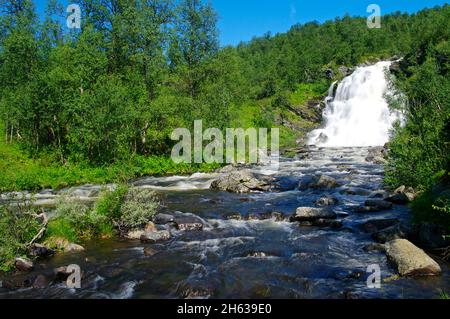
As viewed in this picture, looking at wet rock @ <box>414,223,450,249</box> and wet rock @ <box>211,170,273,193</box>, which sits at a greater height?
wet rock @ <box>211,170,273,193</box>

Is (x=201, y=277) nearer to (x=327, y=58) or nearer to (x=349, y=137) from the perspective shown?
(x=349, y=137)

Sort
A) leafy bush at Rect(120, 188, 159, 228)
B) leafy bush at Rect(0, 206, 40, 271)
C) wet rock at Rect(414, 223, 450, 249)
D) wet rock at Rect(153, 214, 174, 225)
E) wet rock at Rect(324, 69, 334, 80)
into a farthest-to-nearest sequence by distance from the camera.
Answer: wet rock at Rect(324, 69, 334, 80) → wet rock at Rect(153, 214, 174, 225) → leafy bush at Rect(120, 188, 159, 228) → wet rock at Rect(414, 223, 450, 249) → leafy bush at Rect(0, 206, 40, 271)

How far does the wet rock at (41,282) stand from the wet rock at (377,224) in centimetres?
1218

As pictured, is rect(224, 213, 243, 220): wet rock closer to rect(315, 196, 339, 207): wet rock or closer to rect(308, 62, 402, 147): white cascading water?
rect(315, 196, 339, 207): wet rock

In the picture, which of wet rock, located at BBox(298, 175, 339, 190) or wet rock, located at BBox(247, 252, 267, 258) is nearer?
wet rock, located at BBox(247, 252, 267, 258)

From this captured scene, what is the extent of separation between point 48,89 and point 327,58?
3223 inches

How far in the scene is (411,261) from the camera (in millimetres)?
11422

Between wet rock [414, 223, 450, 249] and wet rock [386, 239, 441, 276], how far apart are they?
1481mm

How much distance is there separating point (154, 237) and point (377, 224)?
934cm

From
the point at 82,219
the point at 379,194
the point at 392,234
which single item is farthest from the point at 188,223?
the point at 379,194

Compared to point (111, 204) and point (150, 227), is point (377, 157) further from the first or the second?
point (111, 204)

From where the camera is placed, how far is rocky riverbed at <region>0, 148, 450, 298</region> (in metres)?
10.9

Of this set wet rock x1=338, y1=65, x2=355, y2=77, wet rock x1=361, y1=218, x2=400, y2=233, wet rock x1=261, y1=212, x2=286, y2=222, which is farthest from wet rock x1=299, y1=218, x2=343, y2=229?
wet rock x1=338, y1=65, x2=355, y2=77

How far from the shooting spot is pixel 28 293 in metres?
10.9
